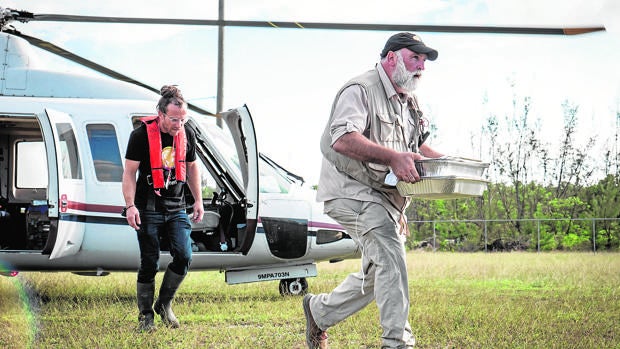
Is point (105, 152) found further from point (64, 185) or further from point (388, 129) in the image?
point (388, 129)

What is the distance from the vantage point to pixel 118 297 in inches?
346

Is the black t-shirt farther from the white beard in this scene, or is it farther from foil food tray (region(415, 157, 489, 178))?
foil food tray (region(415, 157, 489, 178))

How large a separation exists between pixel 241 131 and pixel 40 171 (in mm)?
3122

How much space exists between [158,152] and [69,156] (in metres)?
2.42

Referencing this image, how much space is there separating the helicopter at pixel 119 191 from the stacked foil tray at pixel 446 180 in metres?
3.32

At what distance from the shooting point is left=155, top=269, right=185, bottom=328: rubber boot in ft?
19.8

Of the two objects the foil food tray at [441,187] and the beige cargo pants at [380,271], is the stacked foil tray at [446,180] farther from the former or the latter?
the beige cargo pants at [380,271]

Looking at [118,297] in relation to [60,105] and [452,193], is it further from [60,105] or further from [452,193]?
[452,193]

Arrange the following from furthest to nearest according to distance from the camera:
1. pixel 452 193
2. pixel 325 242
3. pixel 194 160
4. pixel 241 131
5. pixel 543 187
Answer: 1. pixel 543 187
2. pixel 325 242
3. pixel 241 131
4. pixel 194 160
5. pixel 452 193

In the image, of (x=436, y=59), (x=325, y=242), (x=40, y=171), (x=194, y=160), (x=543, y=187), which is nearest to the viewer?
(x=436, y=59)

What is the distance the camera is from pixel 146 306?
594 cm

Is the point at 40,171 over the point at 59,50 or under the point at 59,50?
under

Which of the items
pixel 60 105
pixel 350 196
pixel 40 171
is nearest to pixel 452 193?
pixel 350 196

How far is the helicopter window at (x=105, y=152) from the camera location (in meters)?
7.92
